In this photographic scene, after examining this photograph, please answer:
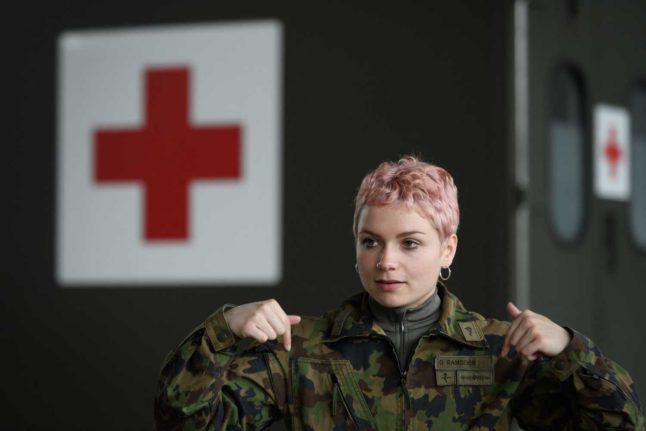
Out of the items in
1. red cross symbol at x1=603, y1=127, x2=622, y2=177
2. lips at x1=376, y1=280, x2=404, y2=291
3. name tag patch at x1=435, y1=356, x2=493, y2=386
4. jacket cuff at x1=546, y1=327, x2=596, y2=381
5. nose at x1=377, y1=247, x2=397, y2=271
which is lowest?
name tag patch at x1=435, y1=356, x2=493, y2=386

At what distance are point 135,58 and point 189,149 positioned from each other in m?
0.25

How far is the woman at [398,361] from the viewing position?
3.83 ft

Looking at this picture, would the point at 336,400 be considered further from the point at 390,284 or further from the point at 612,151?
the point at 612,151

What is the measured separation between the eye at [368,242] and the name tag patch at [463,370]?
16 cm

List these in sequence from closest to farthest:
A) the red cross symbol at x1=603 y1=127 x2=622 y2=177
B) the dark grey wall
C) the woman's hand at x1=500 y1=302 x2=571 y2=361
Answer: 1. the woman's hand at x1=500 y1=302 x2=571 y2=361
2. the dark grey wall
3. the red cross symbol at x1=603 y1=127 x2=622 y2=177

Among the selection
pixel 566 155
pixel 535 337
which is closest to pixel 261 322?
pixel 535 337

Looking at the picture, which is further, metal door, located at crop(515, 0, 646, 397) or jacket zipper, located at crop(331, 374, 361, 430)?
metal door, located at crop(515, 0, 646, 397)

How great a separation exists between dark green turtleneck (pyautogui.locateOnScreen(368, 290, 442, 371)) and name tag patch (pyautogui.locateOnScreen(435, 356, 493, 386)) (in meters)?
0.04

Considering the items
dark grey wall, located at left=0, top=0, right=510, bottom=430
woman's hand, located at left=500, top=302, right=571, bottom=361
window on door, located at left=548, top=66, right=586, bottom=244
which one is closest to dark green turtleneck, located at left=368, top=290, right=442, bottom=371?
woman's hand, located at left=500, top=302, right=571, bottom=361

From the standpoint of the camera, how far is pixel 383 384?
1214mm

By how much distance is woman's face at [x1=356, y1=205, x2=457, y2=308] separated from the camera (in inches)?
46.6

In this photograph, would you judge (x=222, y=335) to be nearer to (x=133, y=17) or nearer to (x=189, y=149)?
(x=189, y=149)

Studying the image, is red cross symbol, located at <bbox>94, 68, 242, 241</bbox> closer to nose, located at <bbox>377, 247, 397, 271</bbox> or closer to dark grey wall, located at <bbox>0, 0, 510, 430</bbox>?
dark grey wall, located at <bbox>0, 0, 510, 430</bbox>

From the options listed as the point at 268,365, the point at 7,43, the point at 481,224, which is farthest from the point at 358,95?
the point at 268,365
